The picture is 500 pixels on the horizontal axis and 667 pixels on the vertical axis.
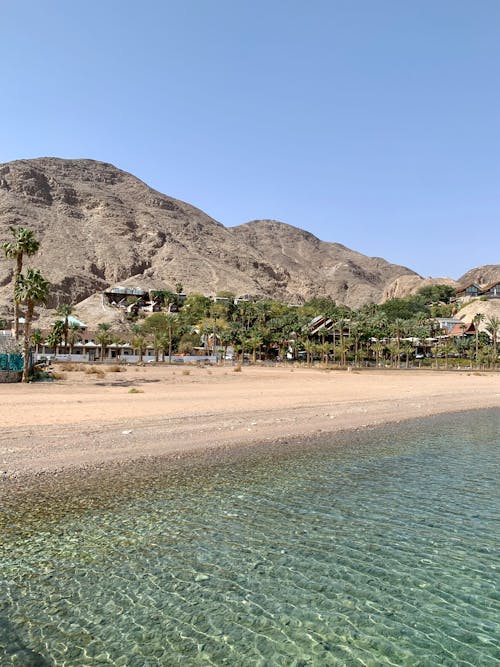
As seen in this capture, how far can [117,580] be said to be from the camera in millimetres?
7059

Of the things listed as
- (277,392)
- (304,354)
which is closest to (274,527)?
(277,392)

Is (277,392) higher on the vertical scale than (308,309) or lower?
lower

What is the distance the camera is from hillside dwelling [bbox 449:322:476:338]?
118062mm

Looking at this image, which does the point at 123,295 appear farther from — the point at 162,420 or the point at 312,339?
the point at 162,420

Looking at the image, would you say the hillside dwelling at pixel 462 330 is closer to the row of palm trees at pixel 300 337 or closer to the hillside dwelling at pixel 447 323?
the row of palm trees at pixel 300 337

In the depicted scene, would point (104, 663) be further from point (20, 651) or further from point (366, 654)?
point (366, 654)

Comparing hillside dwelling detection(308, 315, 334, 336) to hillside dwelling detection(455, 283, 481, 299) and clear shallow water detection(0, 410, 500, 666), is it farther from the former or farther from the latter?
clear shallow water detection(0, 410, 500, 666)

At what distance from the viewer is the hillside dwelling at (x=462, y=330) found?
118m

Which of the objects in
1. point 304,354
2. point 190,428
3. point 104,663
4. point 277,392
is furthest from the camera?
point 304,354

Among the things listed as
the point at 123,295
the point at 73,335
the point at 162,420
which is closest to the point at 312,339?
the point at 73,335

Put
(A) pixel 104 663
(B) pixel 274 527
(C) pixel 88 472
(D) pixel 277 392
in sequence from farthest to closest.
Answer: (D) pixel 277 392
(C) pixel 88 472
(B) pixel 274 527
(A) pixel 104 663

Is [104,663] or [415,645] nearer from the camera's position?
[104,663]

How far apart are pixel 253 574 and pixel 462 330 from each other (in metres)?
127

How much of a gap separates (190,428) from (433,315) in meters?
162
